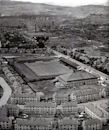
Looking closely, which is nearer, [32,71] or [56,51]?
[32,71]

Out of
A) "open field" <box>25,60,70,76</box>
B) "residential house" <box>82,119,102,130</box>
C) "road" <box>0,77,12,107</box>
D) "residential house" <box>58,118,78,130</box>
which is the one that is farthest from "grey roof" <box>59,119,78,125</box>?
"open field" <box>25,60,70,76</box>

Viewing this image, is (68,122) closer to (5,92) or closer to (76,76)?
(5,92)

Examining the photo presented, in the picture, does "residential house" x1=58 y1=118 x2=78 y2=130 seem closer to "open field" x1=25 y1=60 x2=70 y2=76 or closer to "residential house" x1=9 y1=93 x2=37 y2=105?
"residential house" x1=9 y1=93 x2=37 y2=105

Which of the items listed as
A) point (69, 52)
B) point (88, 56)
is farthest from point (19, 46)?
point (88, 56)

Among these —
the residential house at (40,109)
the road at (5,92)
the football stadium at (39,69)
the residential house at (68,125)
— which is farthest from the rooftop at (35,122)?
the football stadium at (39,69)

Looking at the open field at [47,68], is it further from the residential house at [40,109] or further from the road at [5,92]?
the residential house at [40,109]

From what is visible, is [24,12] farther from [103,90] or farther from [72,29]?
[103,90]
